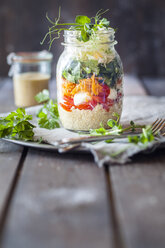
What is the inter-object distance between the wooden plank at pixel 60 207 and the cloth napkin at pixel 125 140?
0.04m

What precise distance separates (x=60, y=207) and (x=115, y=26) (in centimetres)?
187

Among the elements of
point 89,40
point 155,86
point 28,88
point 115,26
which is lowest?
point 155,86

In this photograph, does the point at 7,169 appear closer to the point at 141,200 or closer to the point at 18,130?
the point at 18,130

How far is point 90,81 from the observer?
3.31ft

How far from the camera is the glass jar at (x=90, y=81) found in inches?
39.8

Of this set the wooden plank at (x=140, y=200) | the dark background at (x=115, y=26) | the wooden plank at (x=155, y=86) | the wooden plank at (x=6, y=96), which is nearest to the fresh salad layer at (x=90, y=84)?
the wooden plank at (x=140, y=200)

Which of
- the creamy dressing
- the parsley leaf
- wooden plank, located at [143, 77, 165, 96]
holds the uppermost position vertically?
the parsley leaf

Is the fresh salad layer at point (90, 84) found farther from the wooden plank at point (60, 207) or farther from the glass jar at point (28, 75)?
the glass jar at point (28, 75)

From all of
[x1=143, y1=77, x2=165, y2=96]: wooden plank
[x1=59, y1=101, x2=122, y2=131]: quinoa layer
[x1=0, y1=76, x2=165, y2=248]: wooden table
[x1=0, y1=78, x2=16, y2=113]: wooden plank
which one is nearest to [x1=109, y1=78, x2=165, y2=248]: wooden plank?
[x1=0, y1=76, x2=165, y2=248]: wooden table

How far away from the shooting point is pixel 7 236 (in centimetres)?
58

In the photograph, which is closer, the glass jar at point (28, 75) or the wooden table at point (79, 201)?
the wooden table at point (79, 201)

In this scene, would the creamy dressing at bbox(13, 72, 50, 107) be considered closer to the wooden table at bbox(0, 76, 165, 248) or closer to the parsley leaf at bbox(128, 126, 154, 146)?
the wooden table at bbox(0, 76, 165, 248)

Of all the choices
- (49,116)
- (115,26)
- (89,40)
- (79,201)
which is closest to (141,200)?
(79,201)

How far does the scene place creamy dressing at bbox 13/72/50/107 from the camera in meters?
1.73
